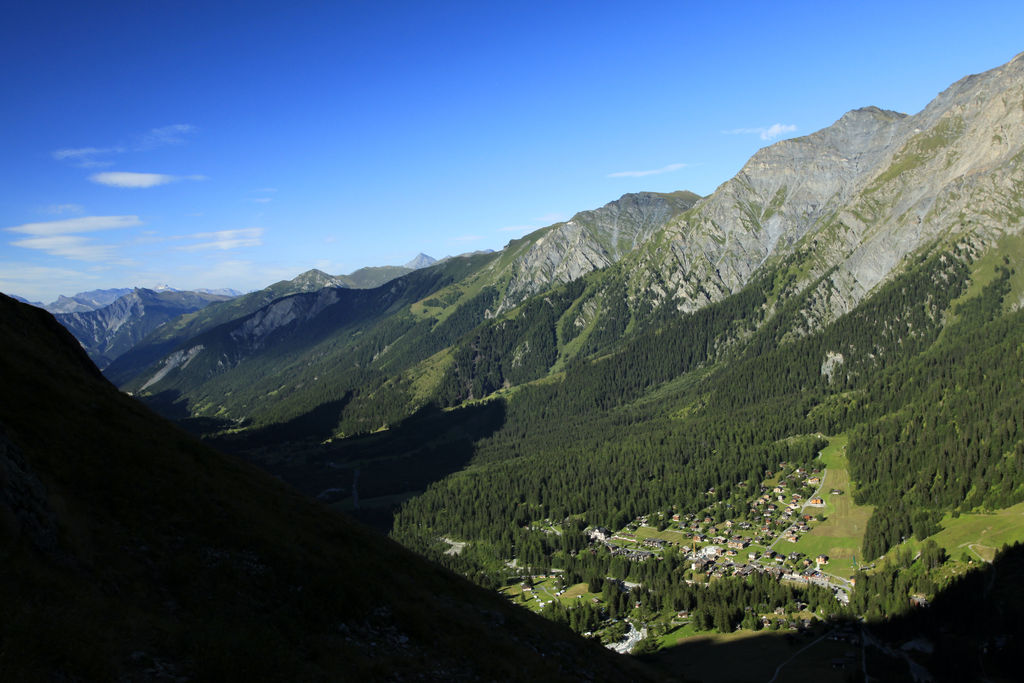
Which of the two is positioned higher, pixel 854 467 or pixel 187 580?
pixel 187 580

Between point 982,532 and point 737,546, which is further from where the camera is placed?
point 737,546

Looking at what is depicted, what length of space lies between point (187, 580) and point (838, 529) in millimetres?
135170

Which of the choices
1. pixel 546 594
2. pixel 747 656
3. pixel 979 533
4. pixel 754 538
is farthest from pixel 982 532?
pixel 546 594

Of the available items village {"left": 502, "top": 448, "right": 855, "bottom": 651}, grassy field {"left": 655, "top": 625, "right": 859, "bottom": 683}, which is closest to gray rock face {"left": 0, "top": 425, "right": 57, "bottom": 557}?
grassy field {"left": 655, "top": 625, "right": 859, "bottom": 683}

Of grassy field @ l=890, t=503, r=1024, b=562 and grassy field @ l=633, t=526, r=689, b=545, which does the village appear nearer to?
grassy field @ l=633, t=526, r=689, b=545

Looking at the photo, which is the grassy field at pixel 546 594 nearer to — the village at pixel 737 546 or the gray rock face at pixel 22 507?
the village at pixel 737 546

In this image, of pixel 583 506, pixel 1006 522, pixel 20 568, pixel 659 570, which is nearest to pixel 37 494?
pixel 20 568

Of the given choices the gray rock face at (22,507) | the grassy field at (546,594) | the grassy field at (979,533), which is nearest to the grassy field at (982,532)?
the grassy field at (979,533)

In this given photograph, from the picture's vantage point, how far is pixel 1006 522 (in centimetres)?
10612

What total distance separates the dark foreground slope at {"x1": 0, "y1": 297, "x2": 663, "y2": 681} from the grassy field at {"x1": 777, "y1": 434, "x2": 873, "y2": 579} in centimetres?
9107

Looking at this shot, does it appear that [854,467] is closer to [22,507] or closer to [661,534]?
[661,534]

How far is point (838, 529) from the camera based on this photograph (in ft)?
415

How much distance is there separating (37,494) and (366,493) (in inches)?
7176

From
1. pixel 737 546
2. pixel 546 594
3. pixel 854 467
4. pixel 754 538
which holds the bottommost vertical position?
pixel 546 594
